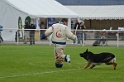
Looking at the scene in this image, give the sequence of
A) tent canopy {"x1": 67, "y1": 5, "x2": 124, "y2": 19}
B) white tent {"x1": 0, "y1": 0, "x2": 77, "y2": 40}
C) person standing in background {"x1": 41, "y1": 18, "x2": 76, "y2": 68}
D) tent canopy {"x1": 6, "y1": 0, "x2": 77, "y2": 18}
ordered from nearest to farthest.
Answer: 1. person standing in background {"x1": 41, "y1": 18, "x2": 76, "y2": 68}
2. white tent {"x1": 0, "y1": 0, "x2": 77, "y2": 40}
3. tent canopy {"x1": 6, "y1": 0, "x2": 77, "y2": 18}
4. tent canopy {"x1": 67, "y1": 5, "x2": 124, "y2": 19}

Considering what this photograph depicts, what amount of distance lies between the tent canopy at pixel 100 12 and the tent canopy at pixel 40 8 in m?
10.2

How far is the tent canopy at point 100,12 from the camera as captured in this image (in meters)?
64.9

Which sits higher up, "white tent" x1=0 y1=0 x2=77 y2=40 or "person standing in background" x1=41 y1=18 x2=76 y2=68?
"white tent" x1=0 y1=0 x2=77 y2=40

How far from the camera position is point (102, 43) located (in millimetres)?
42219

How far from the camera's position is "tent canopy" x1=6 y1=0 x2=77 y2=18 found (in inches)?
1953

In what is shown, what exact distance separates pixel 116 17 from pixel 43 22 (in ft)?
40.8

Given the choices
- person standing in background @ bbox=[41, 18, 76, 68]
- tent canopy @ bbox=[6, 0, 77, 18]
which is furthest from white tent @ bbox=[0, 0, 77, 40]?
person standing in background @ bbox=[41, 18, 76, 68]

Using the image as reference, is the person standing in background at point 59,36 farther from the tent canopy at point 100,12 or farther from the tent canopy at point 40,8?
the tent canopy at point 100,12

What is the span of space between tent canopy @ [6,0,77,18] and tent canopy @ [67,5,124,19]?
10.2m

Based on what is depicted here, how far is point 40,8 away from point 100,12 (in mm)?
14903

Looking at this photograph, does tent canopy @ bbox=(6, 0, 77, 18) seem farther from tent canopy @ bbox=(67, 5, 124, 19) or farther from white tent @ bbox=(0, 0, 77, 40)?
tent canopy @ bbox=(67, 5, 124, 19)

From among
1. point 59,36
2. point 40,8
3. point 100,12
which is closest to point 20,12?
point 40,8

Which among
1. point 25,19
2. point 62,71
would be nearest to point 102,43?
point 25,19

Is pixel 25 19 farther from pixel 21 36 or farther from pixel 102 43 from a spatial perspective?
pixel 102 43
